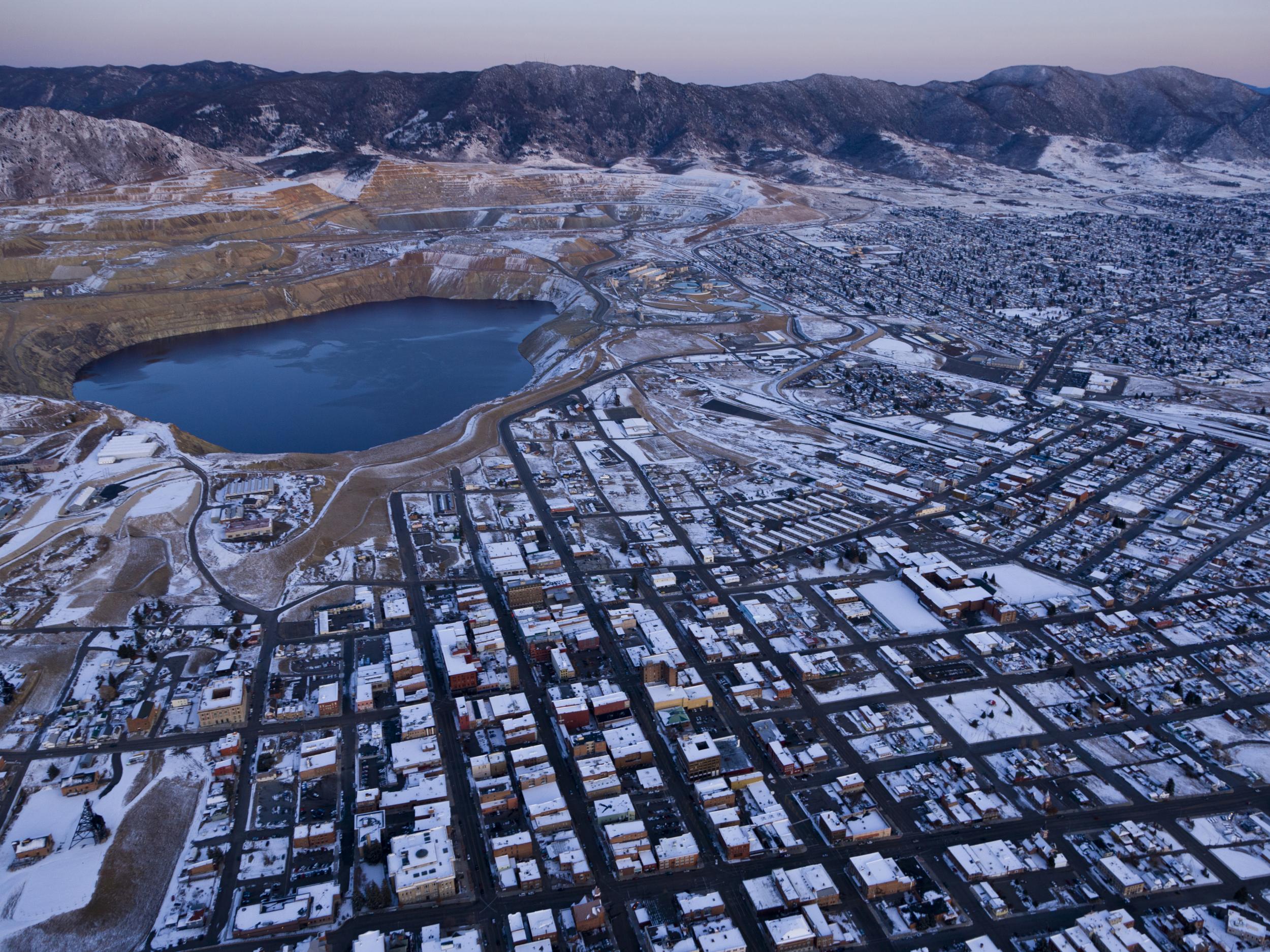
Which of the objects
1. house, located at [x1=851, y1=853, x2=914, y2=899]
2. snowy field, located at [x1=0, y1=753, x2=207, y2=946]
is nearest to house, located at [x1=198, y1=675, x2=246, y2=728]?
snowy field, located at [x1=0, y1=753, x2=207, y2=946]

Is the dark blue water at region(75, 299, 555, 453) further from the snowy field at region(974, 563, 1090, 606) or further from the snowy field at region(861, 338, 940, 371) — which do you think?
the snowy field at region(974, 563, 1090, 606)

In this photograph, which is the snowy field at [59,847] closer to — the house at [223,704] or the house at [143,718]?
the house at [223,704]

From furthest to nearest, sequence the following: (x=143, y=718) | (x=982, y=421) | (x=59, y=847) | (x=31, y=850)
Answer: (x=982, y=421), (x=143, y=718), (x=59, y=847), (x=31, y=850)

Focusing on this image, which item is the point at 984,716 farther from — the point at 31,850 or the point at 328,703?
the point at 31,850

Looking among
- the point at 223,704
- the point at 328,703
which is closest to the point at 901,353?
the point at 328,703

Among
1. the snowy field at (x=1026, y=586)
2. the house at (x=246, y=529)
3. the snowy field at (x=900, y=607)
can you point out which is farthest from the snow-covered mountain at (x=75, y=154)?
the snowy field at (x=1026, y=586)

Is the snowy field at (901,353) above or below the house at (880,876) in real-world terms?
above
